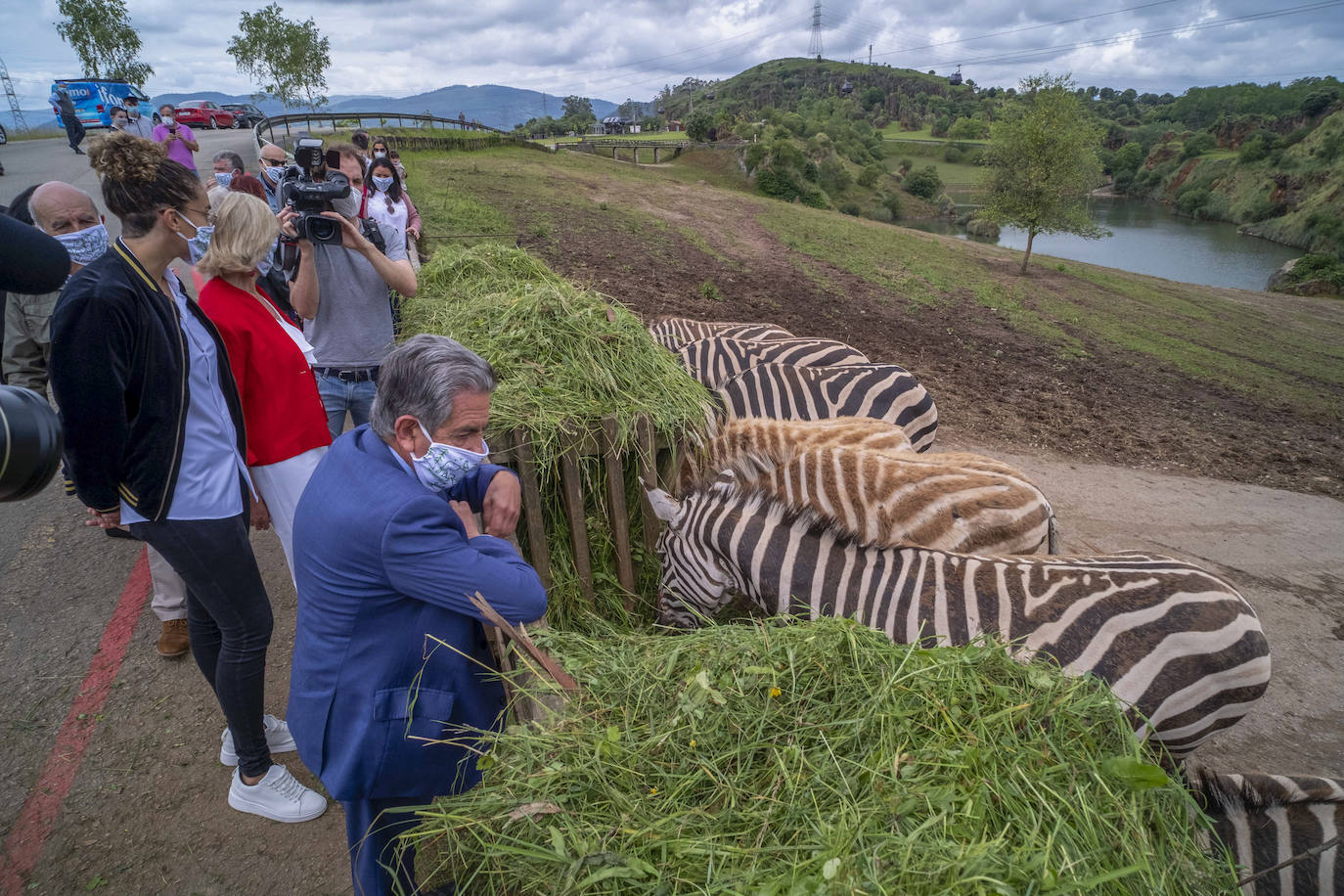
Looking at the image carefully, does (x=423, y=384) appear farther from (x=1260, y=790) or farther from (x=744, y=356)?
(x=744, y=356)

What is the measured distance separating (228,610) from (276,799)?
1010mm

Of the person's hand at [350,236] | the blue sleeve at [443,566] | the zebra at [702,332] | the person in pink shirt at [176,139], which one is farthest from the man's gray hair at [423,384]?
the person in pink shirt at [176,139]

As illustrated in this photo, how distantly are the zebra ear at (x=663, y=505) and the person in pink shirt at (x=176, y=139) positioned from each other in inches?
387

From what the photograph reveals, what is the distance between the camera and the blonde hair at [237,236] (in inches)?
110

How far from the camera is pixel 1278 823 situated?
2.18 meters

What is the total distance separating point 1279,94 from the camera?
309ft

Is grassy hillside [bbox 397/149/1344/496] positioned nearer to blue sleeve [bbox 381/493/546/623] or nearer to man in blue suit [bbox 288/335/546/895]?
man in blue suit [bbox 288/335/546/895]

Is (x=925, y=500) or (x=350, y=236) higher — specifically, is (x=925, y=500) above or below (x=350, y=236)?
below

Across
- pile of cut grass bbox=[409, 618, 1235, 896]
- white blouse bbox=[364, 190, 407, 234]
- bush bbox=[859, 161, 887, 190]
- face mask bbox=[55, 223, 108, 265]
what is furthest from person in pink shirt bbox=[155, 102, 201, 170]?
bush bbox=[859, 161, 887, 190]

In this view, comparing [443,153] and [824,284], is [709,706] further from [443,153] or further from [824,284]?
[443,153]

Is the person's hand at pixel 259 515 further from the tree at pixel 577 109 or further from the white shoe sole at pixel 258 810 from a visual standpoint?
the tree at pixel 577 109

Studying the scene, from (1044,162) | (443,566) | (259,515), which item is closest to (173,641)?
(259,515)

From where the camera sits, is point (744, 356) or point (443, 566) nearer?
point (443, 566)

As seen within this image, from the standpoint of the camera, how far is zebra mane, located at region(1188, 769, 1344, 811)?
2.20m
